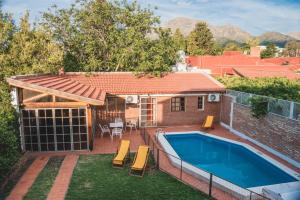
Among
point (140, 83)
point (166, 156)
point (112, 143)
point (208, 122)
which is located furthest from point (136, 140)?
point (208, 122)

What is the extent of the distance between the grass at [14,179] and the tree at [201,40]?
7181 cm

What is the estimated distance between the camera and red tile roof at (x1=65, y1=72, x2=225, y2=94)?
807 inches

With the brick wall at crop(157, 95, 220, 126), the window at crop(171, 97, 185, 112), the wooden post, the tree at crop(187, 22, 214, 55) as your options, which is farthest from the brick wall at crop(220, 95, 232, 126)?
the tree at crop(187, 22, 214, 55)

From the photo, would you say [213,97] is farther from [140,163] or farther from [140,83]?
[140,163]

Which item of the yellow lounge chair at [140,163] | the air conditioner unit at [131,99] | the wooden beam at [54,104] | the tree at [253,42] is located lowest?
the yellow lounge chair at [140,163]

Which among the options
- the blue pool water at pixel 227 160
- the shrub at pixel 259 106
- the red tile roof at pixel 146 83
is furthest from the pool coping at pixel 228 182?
the red tile roof at pixel 146 83

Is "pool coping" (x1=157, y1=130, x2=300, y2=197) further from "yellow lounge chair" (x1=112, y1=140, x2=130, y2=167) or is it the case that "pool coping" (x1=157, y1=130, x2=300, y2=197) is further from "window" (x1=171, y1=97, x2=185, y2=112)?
"window" (x1=171, y1=97, x2=185, y2=112)

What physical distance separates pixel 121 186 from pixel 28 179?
4.24m

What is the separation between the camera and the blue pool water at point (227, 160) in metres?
12.8

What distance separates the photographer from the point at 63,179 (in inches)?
461

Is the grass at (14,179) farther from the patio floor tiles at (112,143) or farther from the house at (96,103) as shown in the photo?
the patio floor tiles at (112,143)

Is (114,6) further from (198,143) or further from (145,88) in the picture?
(198,143)

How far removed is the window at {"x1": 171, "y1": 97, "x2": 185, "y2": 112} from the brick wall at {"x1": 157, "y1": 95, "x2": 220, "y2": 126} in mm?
289

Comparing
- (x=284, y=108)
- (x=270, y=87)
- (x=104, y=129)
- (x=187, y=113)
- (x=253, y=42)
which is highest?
(x=253, y=42)
